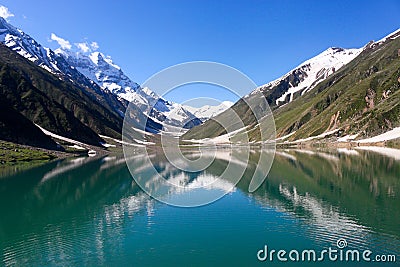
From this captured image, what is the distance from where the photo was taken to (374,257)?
75.9 ft

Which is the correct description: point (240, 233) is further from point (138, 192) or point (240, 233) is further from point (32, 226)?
point (138, 192)

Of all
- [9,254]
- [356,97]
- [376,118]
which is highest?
[356,97]

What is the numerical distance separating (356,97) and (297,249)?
623 ft

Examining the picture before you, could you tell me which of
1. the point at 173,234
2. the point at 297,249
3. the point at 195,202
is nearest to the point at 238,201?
the point at 195,202

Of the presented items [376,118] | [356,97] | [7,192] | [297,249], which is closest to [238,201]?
[297,249]

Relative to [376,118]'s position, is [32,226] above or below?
below

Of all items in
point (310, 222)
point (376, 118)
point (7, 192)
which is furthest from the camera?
point (376, 118)

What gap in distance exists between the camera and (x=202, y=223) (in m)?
34.7

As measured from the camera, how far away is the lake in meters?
25.2

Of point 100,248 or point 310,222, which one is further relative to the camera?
point 310,222

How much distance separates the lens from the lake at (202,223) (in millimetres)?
25250

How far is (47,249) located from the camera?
27203mm

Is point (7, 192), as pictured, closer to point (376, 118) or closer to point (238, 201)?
point (238, 201)

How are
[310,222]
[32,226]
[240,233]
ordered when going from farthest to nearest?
[32,226], [310,222], [240,233]
